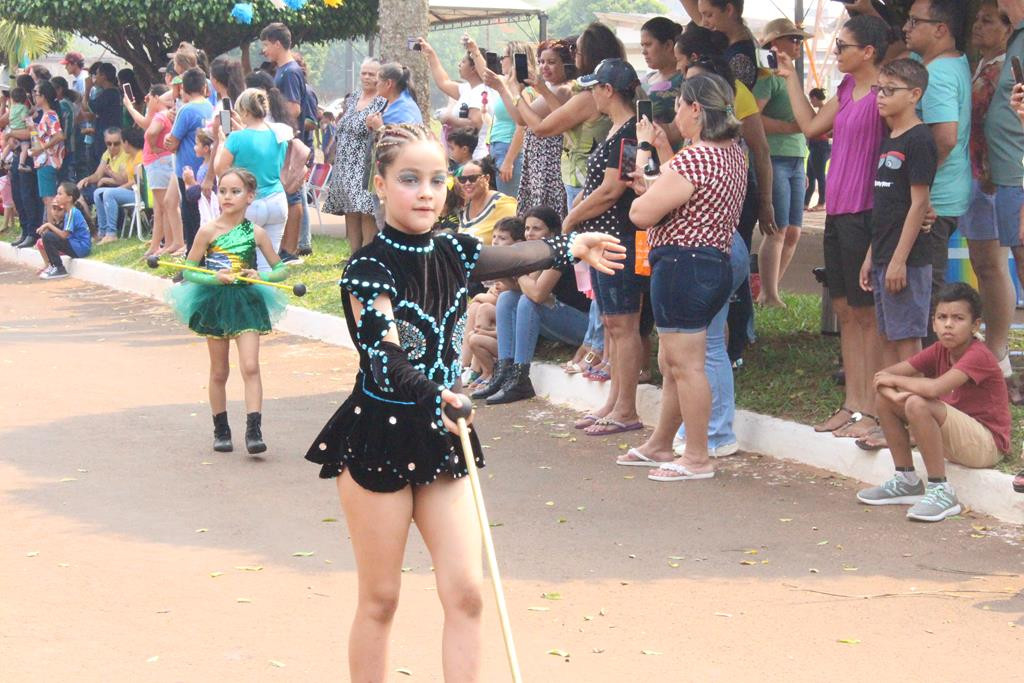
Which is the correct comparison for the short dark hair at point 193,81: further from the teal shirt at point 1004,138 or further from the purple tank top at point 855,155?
the teal shirt at point 1004,138

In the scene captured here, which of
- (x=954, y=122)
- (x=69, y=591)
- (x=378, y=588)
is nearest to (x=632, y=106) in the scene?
(x=954, y=122)

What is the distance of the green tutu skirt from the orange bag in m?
2.14

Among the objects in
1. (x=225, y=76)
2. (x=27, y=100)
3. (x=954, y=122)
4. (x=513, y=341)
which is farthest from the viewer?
(x=27, y=100)

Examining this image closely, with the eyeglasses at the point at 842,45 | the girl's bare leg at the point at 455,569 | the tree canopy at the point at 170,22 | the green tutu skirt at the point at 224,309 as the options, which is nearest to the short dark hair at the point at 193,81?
the tree canopy at the point at 170,22

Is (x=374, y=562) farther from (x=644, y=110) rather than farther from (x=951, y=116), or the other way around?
(x=951, y=116)

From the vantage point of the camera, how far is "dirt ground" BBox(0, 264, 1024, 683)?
4855 millimetres

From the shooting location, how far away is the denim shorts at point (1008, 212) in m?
7.85

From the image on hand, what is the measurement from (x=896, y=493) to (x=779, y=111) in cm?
425

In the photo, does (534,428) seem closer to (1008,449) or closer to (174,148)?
(1008,449)

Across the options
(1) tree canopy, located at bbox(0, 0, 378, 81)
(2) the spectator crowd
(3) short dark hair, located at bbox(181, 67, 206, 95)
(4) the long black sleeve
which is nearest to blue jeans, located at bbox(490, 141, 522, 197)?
(2) the spectator crowd

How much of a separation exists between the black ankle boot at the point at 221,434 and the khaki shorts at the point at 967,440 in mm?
4016

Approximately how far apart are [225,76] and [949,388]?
32.1ft

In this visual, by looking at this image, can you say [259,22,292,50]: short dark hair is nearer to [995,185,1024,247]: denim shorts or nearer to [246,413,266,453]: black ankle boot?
[246,413,266,453]: black ankle boot

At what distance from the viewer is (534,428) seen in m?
8.64
